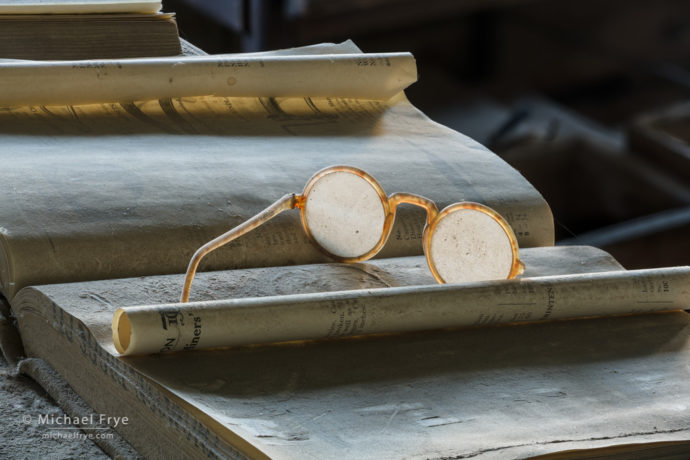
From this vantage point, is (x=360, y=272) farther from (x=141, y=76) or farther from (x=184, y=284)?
(x=141, y=76)

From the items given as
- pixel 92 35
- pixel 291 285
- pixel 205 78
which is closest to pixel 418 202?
pixel 291 285

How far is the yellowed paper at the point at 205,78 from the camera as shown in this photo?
5.52 feet

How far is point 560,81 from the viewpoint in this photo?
273 inches

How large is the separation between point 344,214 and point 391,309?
0.84 feet

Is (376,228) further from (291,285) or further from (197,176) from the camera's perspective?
(197,176)

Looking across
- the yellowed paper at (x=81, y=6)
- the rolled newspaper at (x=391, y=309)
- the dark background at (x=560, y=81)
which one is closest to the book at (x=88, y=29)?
the yellowed paper at (x=81, y=6)

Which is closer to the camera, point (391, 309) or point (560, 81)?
point (391, 309)

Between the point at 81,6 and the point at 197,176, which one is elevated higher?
the point at 81,6

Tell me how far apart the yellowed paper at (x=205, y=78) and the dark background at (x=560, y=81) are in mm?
1517

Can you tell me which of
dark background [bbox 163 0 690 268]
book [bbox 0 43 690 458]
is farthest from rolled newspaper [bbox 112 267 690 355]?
dark background [bbox 163 0 690 268]

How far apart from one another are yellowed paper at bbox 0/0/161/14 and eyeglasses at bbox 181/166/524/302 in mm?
799

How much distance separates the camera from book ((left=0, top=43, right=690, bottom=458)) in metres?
1.00

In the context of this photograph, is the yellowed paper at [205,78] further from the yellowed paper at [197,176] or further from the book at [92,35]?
the book at [92,35]

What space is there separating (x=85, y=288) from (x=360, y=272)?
352 millimetres
